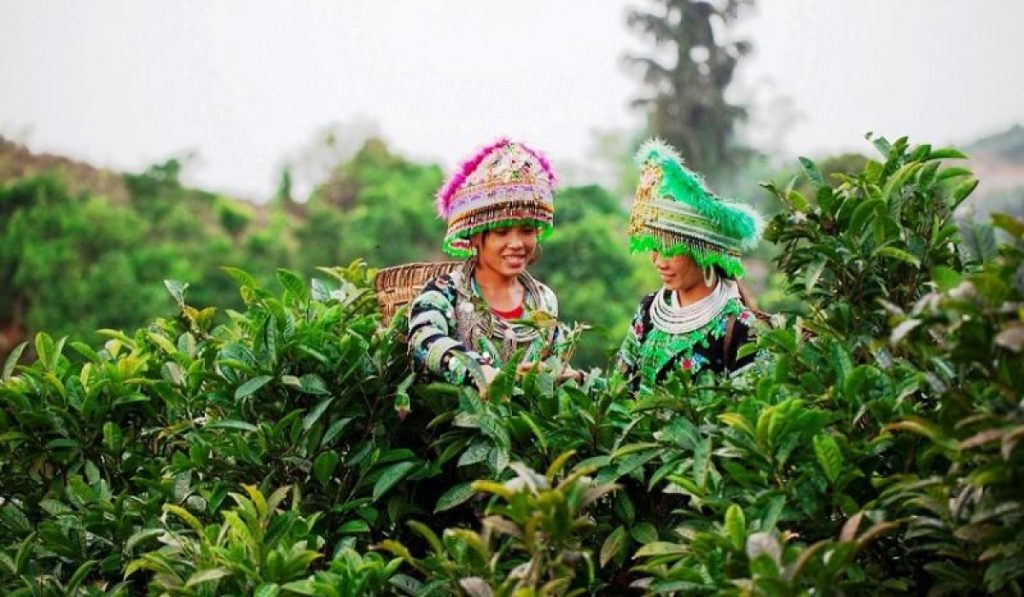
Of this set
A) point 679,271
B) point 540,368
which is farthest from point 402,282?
point 540,368

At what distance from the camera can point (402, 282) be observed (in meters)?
3.92

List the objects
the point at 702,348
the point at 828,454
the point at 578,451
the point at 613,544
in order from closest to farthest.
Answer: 1. the point at 828,454
2. the point at 613,544
3. the point at 578,451
4. the point at 702,348

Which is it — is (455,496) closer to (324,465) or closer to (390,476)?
(390,476)

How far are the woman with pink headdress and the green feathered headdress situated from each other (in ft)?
0.99

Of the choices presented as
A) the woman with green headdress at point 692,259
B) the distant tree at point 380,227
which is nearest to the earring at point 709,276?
the woman with green headdress at point 692,259

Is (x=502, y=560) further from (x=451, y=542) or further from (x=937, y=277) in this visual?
(x=937, y=277)

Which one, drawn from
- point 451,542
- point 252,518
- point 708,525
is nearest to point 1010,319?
point 708,525

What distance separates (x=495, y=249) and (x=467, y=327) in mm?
249

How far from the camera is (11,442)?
11.2 ft

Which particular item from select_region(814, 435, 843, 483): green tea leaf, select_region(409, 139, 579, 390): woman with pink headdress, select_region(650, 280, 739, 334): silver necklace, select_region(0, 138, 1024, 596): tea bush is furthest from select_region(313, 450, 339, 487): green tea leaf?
select_region(650, 280, 739, 334): silver necklace

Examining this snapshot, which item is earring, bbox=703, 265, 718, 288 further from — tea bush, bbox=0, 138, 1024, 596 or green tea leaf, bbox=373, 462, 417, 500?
green tea leaf, bbox=373, 462, 417, 500

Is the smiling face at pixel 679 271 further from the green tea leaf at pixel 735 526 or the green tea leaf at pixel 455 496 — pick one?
the green tea leaf at pixel 735 526

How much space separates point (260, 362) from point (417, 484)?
0.49 m

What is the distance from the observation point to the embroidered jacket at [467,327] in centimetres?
336
